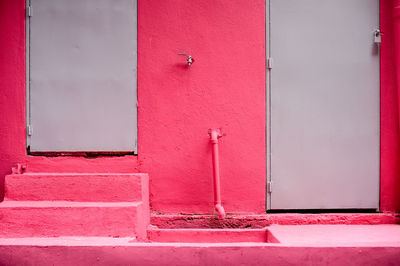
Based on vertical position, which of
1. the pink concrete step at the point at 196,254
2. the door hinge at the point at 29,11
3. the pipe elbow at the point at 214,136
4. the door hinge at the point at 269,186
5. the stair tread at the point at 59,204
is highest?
the door hinge at the point at 29,11

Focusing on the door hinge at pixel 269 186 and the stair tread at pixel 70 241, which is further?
the door hinge at pixel 269 186

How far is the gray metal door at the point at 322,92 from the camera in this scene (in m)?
3.44

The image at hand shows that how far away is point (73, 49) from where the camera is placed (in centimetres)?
350

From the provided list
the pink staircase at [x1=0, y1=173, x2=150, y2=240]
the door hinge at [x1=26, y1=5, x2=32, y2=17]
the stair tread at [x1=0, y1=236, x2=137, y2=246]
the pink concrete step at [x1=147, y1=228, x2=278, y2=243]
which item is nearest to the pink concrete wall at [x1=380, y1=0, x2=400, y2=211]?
the pink concrete step at [x1=147, y1=228, x2=278, y2=243]

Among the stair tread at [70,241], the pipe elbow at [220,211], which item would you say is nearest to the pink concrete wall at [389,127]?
the pipe elbow at [220,211]

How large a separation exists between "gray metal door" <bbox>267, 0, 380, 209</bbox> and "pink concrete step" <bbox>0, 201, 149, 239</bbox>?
161 centimetres

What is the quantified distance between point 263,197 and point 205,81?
1.50 meters

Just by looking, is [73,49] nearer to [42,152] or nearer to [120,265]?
[42,152]

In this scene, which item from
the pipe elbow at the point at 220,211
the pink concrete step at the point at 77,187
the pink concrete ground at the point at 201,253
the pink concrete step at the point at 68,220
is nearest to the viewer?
→ the pink concrete ground at the point at 201,253

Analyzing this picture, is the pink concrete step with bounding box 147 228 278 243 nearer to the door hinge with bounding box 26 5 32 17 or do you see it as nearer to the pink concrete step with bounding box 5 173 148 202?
the pink concrete step with bounding box 5 173 148 202

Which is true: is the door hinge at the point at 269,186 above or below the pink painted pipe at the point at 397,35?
below

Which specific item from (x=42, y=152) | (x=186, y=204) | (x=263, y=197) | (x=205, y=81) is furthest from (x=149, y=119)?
(x=263, y=197)

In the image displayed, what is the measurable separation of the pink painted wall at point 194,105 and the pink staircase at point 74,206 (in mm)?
327

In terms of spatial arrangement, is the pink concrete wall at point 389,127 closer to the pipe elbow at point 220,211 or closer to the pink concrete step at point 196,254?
the pink concrete step at point 196,254
